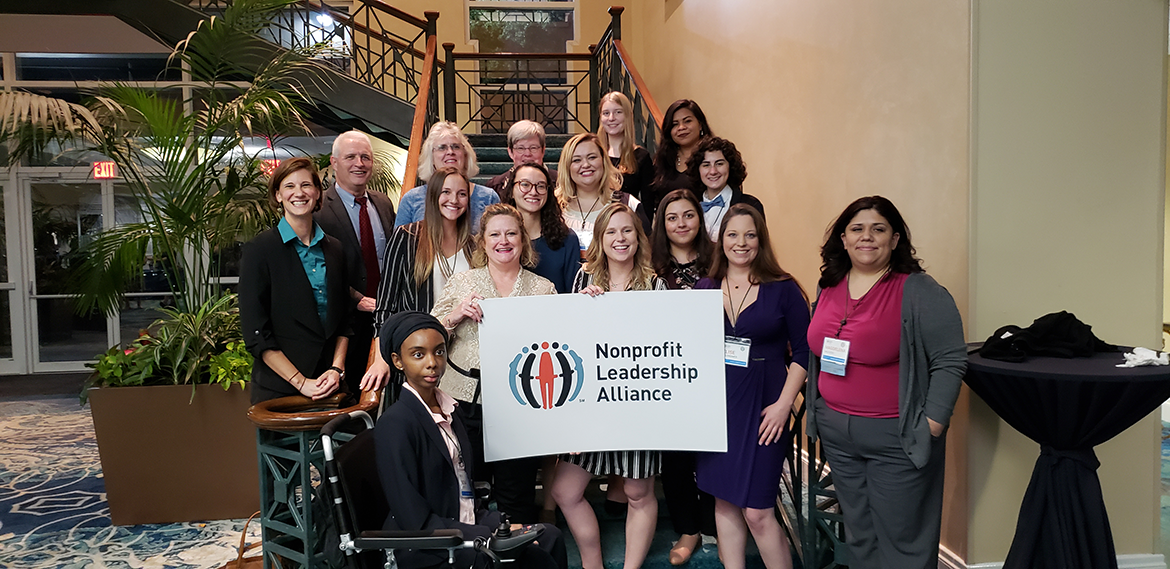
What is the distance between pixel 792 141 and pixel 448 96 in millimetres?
4812

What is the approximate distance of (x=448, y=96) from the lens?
8.48m

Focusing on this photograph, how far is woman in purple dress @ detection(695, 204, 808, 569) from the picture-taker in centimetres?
273

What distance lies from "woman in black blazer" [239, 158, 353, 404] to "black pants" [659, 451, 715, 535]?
1.34 m

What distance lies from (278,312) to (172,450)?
1.46 meters


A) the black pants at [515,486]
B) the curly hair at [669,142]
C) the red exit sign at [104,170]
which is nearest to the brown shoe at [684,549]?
the black pants at [515,486]

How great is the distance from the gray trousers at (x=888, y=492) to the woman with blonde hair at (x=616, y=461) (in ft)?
2.22

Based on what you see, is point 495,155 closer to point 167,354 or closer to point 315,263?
point 167,354

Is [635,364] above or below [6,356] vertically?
above

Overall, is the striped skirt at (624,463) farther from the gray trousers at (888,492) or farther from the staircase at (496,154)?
the staircase at (496,154)

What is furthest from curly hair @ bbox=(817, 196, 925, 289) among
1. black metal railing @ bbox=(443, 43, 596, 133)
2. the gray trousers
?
black metal railing @ bbox=(443, 43, 596, 133)

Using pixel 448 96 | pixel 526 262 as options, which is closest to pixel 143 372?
pixel 526 262

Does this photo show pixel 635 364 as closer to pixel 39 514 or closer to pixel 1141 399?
pixel 1141 399

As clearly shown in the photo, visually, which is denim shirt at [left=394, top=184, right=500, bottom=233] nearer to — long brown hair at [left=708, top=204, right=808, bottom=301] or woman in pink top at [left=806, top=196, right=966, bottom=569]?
long brown hair at [left=708, top=204, right=808, bottom=301]

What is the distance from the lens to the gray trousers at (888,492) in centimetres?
249
